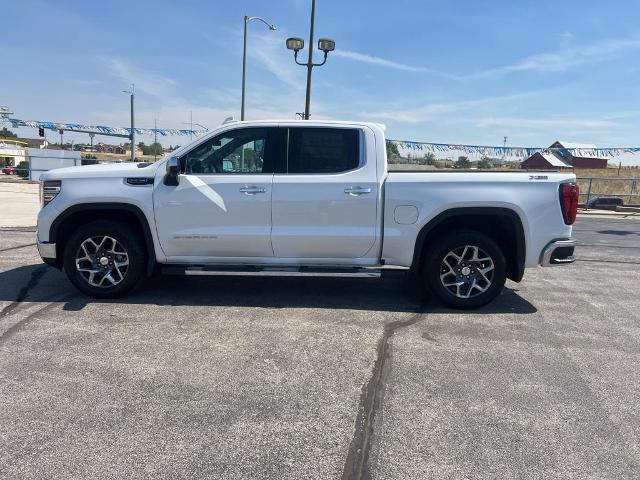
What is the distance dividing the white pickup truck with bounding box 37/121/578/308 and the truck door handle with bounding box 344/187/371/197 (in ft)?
0.04

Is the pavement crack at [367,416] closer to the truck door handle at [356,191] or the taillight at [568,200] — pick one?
the truck door handle at [356,191]

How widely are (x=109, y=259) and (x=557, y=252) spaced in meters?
4.69

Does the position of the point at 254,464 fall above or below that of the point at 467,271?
below

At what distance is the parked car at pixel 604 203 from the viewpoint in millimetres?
19109

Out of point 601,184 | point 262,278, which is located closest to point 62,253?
point 262,278

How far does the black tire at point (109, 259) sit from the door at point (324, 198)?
1.48 metres

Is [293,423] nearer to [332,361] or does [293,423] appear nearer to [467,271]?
[332,361]

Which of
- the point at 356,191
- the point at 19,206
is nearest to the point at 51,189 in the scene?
the point at 356,191

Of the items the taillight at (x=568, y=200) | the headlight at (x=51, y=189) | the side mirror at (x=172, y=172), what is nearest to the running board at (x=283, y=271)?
the side mirror at (x=172, y=172)

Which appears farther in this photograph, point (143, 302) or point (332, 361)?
point (143, 302)

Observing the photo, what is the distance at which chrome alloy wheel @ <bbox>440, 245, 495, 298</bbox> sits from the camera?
5266 mm

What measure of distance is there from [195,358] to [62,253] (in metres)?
2.41

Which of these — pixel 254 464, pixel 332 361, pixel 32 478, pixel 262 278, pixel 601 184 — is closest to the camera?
pixel 32 478

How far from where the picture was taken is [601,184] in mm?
32844
